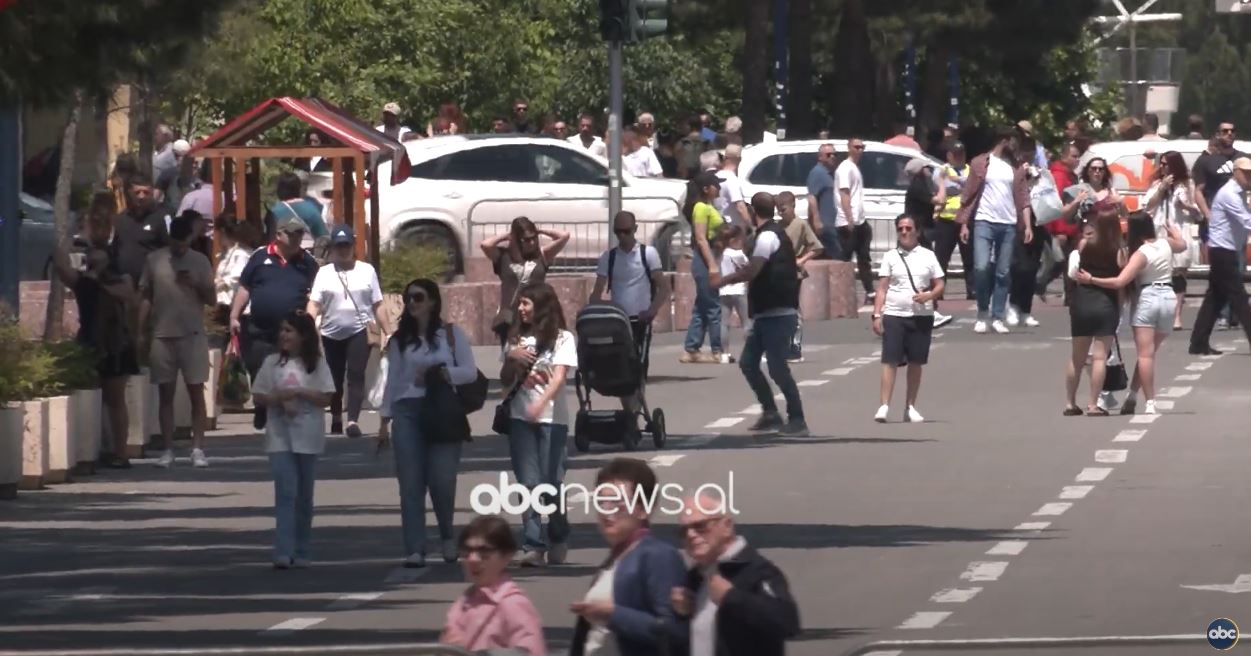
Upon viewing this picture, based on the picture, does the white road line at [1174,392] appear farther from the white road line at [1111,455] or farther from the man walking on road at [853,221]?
the man walking on road at [853,221]

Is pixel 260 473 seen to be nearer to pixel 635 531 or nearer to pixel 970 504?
pixel 970 504

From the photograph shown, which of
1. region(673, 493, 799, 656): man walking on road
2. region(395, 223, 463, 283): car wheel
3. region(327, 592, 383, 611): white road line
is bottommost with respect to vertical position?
region(327, 592, 383, 611): white road line

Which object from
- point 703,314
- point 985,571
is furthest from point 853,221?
point 985,571

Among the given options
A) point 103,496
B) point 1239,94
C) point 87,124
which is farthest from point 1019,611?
point 1239,94

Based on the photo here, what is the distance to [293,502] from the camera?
15.0 meters

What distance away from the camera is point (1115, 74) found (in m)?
82.7

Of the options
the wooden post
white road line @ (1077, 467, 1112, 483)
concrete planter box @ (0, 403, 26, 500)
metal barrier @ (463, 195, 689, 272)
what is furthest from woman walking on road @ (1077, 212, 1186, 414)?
metal barrier @ (463, 195, 689, 272)

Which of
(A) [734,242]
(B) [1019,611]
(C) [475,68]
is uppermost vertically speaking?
(C) [475,68]

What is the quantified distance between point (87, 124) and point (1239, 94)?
334ft

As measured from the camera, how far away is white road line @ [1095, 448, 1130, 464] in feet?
65.0

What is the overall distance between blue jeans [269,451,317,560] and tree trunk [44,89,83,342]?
2082 millimetres

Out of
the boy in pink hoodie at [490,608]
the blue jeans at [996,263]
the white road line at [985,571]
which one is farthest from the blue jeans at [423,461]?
the blue jeans at [996,263]

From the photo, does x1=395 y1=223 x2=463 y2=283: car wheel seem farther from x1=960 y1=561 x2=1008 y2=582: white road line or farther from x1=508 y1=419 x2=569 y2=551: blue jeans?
x1=960 y1=561 x2=1008 y2=582: white road line

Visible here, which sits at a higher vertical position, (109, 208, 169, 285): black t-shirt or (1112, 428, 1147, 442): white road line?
(109, 208, 169, 285): black t-shirt
